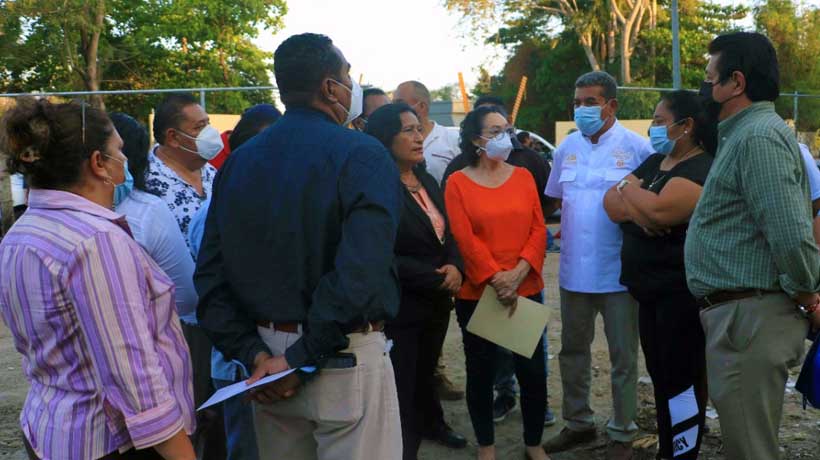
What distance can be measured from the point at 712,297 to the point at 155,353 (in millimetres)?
2094

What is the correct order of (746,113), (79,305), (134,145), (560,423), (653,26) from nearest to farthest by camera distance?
(79,305) < (746,113) < (134,145) < (560,423) < (653,26)

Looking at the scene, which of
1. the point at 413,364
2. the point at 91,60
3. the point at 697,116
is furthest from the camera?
the point at 91,60

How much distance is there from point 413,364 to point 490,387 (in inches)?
25.4

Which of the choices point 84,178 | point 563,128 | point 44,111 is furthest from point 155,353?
point 563,128

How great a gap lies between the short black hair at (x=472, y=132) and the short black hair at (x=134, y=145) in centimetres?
172

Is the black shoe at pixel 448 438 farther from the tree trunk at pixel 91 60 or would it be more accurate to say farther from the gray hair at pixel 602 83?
the tree trunk at pixel 91 60

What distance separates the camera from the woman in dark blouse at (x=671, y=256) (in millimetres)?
3656

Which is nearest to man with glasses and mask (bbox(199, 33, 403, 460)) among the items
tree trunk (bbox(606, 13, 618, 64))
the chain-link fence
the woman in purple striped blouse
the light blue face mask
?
the woman in purple striped blouse

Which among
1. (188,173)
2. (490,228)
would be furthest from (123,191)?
(490,228)

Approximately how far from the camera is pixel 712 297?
9.82ft

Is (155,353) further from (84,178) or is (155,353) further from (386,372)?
(386,372)

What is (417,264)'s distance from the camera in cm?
368

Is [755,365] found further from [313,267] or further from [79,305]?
[79,305]

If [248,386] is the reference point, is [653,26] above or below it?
above
